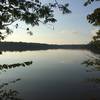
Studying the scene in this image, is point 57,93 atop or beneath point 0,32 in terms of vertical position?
beneath

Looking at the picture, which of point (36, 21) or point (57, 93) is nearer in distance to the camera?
point (36, 21)

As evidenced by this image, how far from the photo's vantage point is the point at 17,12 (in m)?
9.91

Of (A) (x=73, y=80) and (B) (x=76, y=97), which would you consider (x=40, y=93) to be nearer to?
(B) (x=76, y=97)

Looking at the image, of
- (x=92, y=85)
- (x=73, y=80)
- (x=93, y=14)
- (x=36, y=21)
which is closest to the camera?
(x=36, y=21)

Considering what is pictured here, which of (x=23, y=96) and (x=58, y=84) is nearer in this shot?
(x=23, y=96)

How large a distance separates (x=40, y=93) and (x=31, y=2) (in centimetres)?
2308

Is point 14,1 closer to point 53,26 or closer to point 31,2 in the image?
point 31,2

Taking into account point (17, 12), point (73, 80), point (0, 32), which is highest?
point (17, 12)

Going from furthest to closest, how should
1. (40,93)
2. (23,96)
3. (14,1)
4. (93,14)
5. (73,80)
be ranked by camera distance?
(73,80) → (40,93) → (23,96) → (93,14) → (14,1)

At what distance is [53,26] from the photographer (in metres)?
10.6

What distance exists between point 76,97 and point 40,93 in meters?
4.72

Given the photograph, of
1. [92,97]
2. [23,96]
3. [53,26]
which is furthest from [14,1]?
[92,97]

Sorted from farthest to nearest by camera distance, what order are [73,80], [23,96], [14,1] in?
[73,80] → [23,96] → [14,1]

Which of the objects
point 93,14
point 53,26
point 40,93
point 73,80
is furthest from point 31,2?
point 73,80
